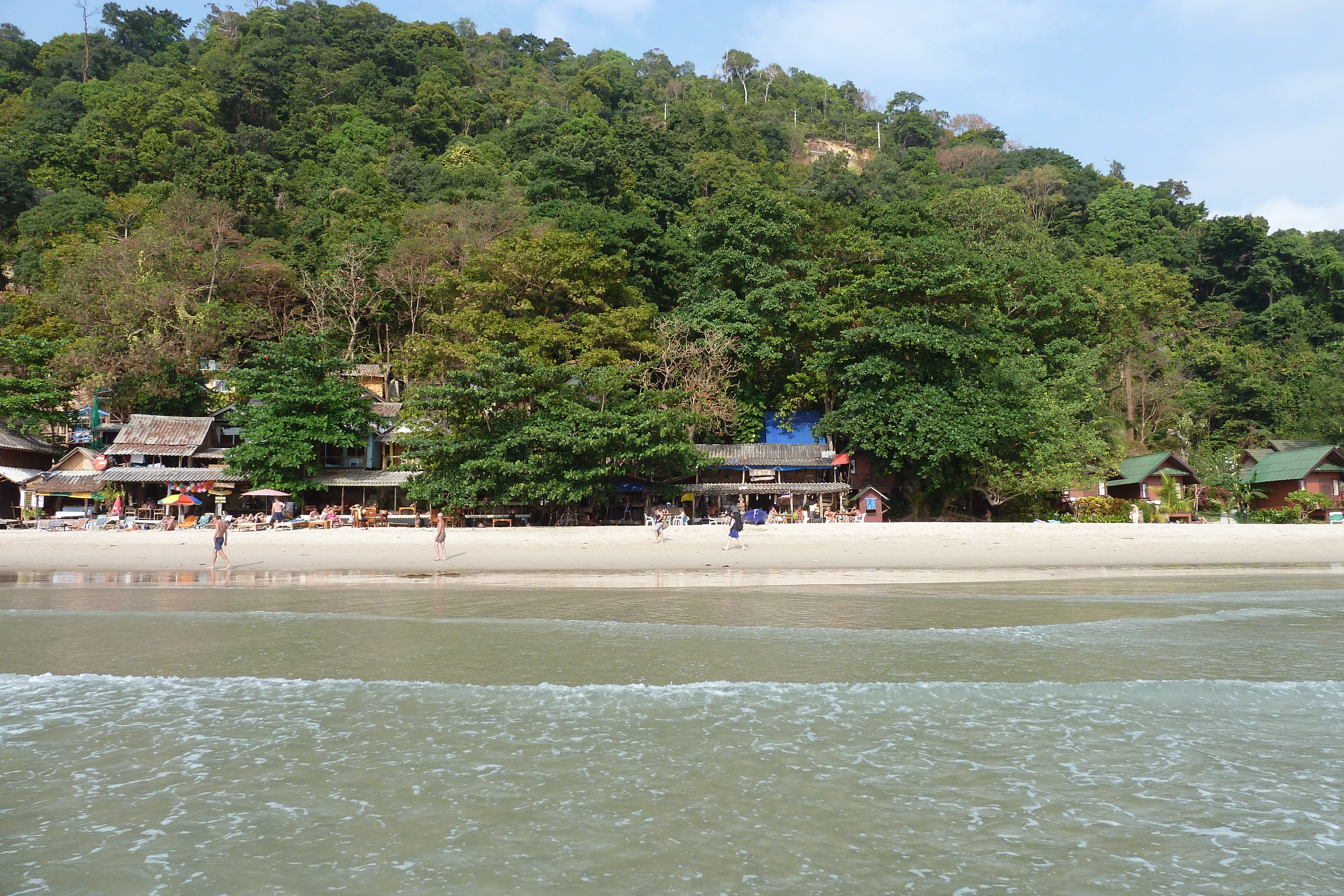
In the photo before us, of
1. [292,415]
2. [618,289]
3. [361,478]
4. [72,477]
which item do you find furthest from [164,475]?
[618,289]

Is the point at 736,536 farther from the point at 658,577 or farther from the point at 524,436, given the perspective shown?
the point at 524,436

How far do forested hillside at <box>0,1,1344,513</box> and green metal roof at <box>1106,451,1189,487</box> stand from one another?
102 centimetres

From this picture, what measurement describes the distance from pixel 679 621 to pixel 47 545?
21691 mm

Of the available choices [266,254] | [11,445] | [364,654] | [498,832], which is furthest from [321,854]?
[266,254]

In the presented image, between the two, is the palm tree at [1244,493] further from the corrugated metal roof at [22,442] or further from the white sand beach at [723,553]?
the corrugated metal roof at [22,442]

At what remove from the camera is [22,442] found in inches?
1266

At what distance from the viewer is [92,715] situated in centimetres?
747

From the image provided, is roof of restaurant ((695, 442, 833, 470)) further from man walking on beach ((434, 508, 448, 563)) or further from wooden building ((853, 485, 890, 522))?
man walking on beach ((434, 508, 448, 563))

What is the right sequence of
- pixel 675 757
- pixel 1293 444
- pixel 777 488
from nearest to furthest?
pixel 675 757, pixel 777 488, pixel 1293 444

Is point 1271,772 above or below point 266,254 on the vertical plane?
→ below

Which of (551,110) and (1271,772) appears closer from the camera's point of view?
(1271,772)

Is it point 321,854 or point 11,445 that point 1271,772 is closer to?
point 321,854

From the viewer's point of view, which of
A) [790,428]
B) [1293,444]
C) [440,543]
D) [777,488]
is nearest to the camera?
[440,543]

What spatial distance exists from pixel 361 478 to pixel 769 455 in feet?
55.3
